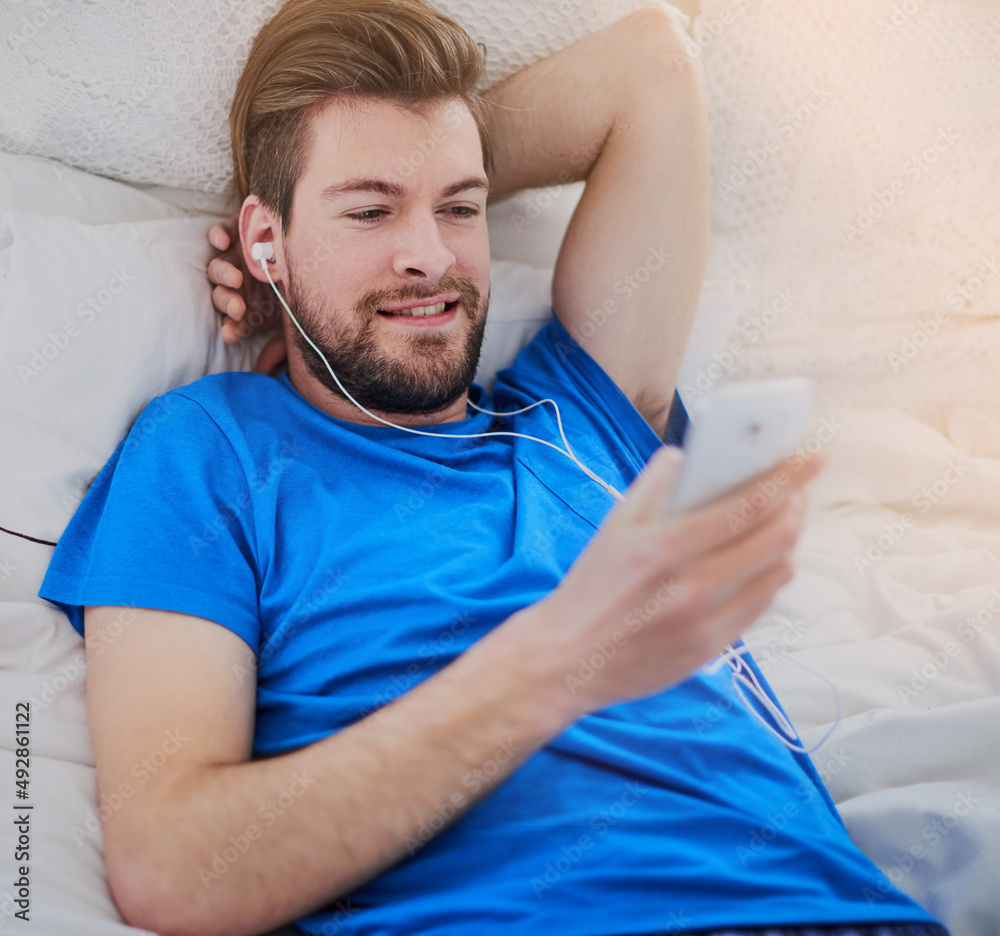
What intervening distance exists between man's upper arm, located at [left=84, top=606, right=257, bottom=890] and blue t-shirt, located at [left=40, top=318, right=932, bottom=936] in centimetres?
2

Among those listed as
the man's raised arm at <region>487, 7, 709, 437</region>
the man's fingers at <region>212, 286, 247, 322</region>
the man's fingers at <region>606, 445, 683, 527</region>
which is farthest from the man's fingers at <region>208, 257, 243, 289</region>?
the man's fingers at <region>606, 445, 683, 527</region>

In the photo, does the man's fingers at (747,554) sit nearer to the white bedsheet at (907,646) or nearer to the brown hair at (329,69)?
the white bedsheet at (907,646)

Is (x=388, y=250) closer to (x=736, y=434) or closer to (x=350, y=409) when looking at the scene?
(x=350, y=409)

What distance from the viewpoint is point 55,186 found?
3.68 feet

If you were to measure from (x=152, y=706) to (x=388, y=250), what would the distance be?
1.93 feet

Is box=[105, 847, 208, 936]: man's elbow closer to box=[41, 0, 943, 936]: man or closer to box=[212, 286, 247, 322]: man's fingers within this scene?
box=[41, 0, 943, 936]: man

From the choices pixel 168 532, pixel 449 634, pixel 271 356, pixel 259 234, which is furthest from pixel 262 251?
pixel 449 634

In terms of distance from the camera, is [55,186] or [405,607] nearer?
[405,607]

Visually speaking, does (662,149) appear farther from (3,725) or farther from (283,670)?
(3,725)

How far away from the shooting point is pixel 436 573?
2.80 ft

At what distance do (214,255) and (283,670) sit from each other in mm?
667

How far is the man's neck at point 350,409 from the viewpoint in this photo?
1.07 meters

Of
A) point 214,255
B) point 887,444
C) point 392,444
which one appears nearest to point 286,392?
point 392,444

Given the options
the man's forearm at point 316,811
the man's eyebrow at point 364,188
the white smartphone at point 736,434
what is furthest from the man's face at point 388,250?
the white smartphone at point 736,434
